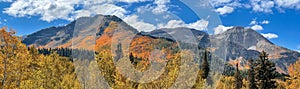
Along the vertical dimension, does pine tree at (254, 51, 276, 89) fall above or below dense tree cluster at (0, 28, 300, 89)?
below

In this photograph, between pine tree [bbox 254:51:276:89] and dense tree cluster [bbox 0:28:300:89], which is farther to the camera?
pine tree [bbox 254:51:276:89]

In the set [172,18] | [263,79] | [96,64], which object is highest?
[172,18]

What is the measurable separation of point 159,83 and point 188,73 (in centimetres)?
252

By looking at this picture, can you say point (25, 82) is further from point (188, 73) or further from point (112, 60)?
point (188, 73)

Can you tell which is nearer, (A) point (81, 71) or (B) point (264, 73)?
(A) point (81, 71)

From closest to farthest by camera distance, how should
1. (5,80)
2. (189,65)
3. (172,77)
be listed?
(5,80), (172,77), (189,65)

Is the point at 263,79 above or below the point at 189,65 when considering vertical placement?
below

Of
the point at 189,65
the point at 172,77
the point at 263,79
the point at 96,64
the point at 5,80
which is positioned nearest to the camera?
the point at 5,80

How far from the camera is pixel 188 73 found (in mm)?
26406

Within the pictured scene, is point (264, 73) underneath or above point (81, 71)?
underneath

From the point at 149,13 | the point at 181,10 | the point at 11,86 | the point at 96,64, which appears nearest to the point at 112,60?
the point at 96,64

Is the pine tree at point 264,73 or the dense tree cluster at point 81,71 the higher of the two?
the dense tree cluster at point 81,71

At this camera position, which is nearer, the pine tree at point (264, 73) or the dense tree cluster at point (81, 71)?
the dense tree cluster at point (81, 71)

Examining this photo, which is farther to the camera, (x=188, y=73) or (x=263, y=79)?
(x=263, y=79)
